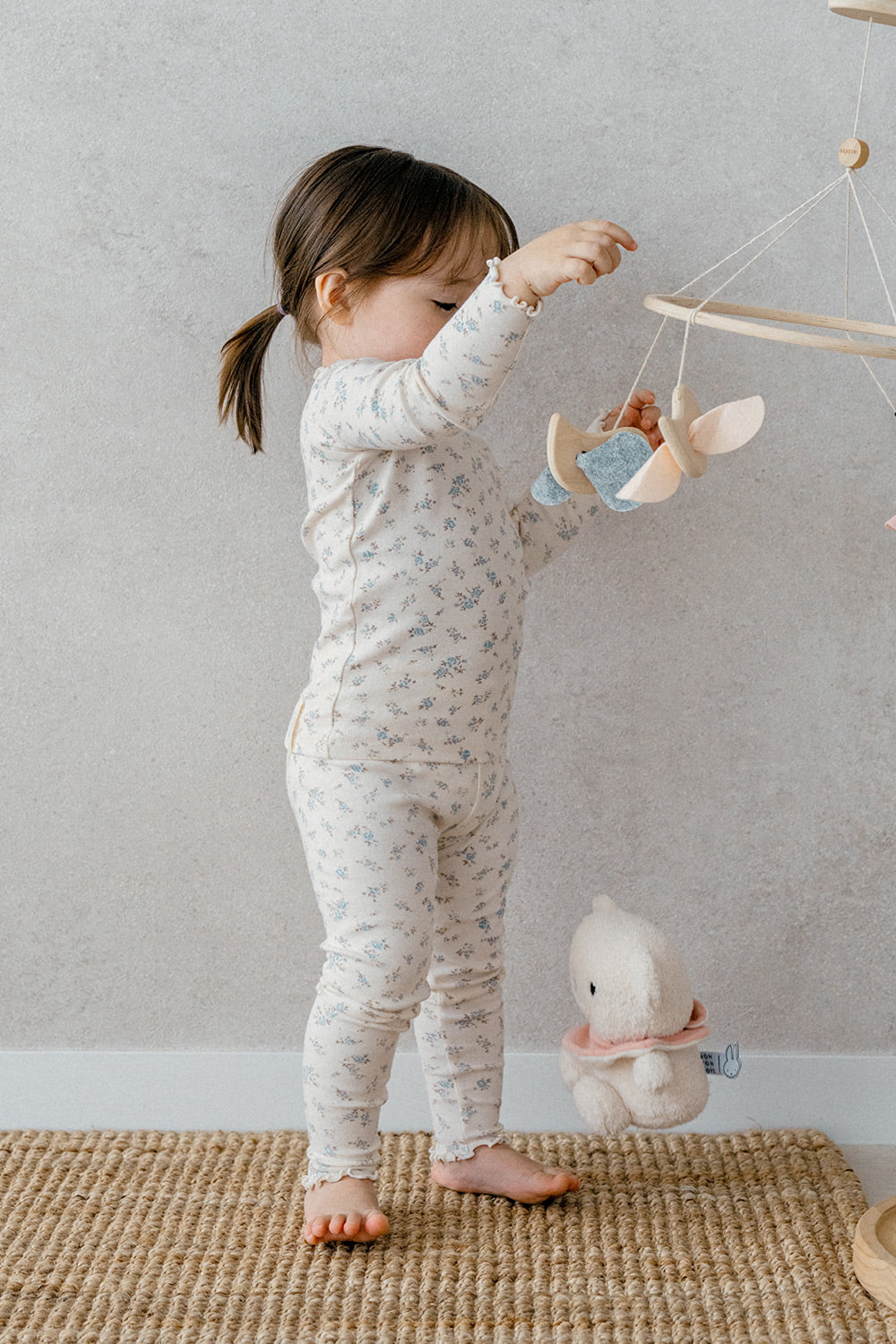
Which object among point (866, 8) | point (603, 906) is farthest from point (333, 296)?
point (603, 906)

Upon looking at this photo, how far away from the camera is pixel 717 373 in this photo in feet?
3.86

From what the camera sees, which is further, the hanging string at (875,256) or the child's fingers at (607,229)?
the hanging string at (875,256)

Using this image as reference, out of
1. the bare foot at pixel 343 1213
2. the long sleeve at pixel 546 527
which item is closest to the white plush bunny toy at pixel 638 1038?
the bare foot at pixel 343 1213

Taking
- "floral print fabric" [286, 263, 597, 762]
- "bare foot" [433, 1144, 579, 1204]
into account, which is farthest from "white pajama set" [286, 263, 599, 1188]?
"bare foot" [433, 1144, 579, 1204]

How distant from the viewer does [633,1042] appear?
1.07 m

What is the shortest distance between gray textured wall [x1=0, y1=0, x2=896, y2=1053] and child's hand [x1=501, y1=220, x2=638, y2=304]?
13.2 inches

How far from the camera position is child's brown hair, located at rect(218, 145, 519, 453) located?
1009mm

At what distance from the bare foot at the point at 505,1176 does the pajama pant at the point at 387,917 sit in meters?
0.02

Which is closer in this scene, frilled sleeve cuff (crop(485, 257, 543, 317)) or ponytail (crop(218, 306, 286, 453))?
frilled sleeve cuff (crop(485, 257, 543, 317))

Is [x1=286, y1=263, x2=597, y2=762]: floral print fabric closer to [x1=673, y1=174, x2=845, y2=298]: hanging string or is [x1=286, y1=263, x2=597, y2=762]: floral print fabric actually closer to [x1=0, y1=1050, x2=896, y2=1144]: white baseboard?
[x1=673, y1=174, x2=845, y2=298]: hanging string

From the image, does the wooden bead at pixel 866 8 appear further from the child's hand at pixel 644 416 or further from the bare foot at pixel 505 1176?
the bare foot at pixel 505 1176

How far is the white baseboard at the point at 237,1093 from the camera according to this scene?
1.26 meters

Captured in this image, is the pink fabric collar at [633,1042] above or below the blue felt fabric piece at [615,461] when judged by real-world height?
below

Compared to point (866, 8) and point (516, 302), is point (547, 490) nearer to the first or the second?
point (516, 302)
